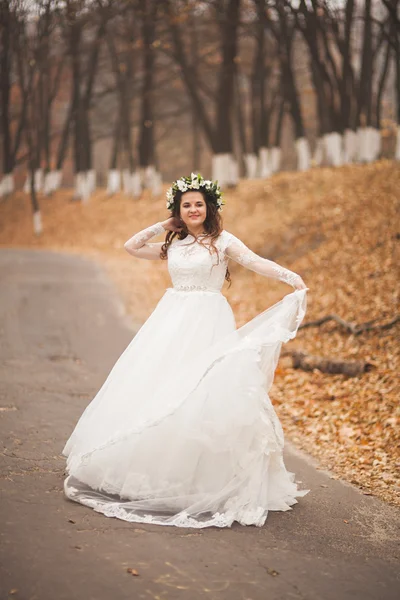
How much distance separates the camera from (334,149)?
24.6 meters

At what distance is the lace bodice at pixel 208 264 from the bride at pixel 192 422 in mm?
11

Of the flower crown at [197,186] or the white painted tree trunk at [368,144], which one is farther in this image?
the white painted tree trunk at [368,144]

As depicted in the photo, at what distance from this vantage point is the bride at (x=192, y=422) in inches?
189

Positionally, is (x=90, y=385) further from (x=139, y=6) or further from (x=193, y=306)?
(x=139, y=6)

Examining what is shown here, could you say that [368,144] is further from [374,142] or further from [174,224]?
[174,224]

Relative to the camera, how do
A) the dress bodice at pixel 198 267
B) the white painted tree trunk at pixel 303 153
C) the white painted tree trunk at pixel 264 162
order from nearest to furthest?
1. the dress bodice at pixel 198 267
2. the white painted tree trunk at pixel 303 153
3. the white painted tree trunk at pixel 264 162

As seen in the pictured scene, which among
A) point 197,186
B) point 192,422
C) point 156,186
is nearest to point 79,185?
point 156,186

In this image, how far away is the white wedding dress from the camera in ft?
15.7

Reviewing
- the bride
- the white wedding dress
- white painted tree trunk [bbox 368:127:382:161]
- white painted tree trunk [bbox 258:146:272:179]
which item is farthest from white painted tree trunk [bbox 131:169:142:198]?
the white wedding dress

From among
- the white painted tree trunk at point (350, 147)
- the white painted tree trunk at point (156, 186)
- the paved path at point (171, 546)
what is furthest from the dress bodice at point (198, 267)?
the white painted tree trunk at point (156, 186)

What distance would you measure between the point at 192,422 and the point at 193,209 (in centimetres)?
174

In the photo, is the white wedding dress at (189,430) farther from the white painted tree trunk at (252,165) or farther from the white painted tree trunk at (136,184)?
the white painted tree trunk at (136,184)

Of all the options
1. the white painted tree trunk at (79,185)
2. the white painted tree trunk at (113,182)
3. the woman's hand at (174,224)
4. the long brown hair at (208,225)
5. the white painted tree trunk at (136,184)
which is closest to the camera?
the long brown hair at (208,225)

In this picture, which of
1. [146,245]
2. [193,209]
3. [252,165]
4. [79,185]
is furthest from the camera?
[79,185]
